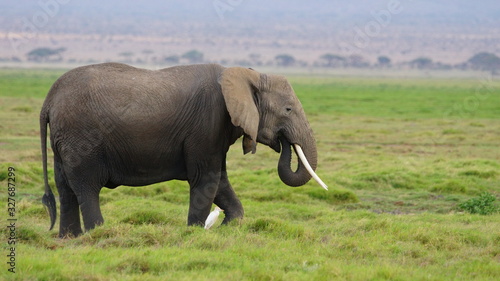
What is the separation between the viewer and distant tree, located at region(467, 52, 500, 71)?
11160cm

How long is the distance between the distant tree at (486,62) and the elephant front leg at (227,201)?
349 feet

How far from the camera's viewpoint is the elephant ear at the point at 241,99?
828cm

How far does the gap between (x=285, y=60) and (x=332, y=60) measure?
8.22 m

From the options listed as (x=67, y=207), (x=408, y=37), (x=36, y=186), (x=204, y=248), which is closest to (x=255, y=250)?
(x=204, y=248)

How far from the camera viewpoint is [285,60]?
132 m

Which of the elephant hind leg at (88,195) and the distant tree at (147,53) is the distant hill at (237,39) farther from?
the elephant hind leg at (88,195)

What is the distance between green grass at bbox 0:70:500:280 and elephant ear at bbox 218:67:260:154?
1.10 metres

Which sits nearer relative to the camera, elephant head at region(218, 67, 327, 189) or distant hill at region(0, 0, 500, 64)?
elephant head at region(218, 67, 327, 189)

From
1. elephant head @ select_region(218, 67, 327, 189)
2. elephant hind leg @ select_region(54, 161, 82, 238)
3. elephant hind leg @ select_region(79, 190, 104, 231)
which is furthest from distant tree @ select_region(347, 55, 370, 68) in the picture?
elephant hind leg @ select_region(79, 190, 104, 231)

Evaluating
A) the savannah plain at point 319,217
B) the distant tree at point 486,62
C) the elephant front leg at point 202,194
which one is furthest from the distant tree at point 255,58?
the elephant front leg at point 202,194

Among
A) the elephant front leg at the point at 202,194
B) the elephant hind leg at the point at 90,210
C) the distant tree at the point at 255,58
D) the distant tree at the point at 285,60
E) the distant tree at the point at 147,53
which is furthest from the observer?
the distant tree at the point at 255,58

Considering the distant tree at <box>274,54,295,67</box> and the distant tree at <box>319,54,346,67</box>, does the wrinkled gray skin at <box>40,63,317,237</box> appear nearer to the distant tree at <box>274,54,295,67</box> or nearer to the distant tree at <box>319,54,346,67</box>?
the distant tree at <box>274,54,295,67</box>

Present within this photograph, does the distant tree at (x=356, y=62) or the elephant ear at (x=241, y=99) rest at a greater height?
the elephant ear at (x=241, y=99)

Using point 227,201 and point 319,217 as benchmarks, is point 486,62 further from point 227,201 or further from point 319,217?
point 227,201
